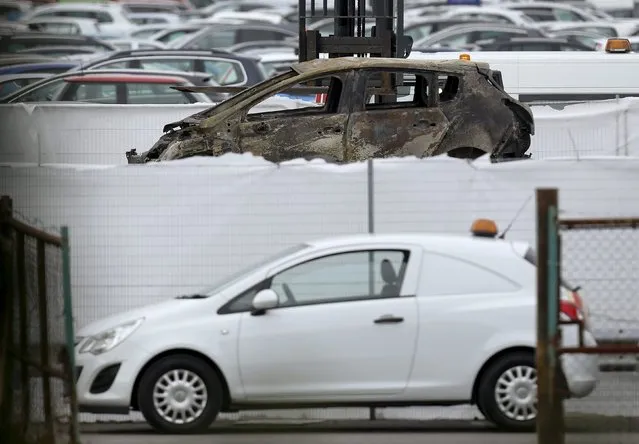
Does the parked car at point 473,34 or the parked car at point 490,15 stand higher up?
the parked car at point 490,15

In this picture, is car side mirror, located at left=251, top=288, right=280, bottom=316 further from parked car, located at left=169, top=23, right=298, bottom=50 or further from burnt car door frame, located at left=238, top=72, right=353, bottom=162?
parked car, located at left=169, top=23, right=298, bottom=50

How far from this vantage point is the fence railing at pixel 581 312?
7.41m

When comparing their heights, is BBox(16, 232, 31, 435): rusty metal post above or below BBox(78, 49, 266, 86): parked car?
below

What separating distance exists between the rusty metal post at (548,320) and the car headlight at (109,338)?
2657mm

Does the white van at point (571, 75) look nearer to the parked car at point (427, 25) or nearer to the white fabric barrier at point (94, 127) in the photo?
the white fabric barrier at point (94, 127)

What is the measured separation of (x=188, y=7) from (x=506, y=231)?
3630 cm

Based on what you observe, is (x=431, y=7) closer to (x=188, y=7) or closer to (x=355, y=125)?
(x=188, y=7)

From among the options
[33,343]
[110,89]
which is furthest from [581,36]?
[33,343]

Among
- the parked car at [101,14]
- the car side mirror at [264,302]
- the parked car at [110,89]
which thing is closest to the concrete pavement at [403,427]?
the car side mirror at [264,302]

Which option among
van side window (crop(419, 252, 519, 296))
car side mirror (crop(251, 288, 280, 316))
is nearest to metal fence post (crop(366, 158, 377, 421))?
van side window (crop(419, 252, 519, 296))

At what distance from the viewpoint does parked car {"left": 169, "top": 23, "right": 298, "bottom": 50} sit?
33656 millimetres

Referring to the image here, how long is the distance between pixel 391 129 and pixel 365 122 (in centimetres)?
23

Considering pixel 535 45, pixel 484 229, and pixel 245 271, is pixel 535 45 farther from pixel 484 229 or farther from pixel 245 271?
pixel 245 271

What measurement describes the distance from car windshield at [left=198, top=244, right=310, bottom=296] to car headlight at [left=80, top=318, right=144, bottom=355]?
1.67ft
